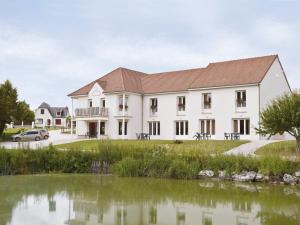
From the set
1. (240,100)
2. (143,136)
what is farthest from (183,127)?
(240,100)

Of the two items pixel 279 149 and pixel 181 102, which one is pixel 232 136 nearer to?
pixel 181 102

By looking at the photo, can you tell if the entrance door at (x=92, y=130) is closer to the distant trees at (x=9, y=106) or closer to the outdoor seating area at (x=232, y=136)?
the distant trees at (x=9, y=106)

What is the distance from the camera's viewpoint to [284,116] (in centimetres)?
2380

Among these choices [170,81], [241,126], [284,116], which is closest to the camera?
[284,116]

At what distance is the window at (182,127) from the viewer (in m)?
39.5

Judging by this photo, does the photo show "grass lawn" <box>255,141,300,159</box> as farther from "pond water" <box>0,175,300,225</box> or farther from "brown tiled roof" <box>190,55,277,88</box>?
"brown tiled roof" <box>190,55,277,88</box>

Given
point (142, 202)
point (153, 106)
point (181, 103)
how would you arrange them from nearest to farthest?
point (142, 202) < point (181, 103) < point (153, 106)

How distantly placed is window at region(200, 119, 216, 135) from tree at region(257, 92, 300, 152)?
40.6ft

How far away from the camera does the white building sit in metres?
35.6

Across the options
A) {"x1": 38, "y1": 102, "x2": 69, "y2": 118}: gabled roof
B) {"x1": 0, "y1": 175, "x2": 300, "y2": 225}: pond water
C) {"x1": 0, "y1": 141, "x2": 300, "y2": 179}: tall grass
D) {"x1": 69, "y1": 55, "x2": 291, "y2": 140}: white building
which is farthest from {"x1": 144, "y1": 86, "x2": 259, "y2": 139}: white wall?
{"x1": 38, "y1": 102, "x2": 69, "y2": 118}: gabled roof

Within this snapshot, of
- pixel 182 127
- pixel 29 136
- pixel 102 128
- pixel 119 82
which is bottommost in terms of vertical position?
pixel 29 136

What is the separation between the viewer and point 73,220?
35.6 feet

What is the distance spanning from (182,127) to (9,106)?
20.4 metres

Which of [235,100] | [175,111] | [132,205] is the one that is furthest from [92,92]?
[132,205]
